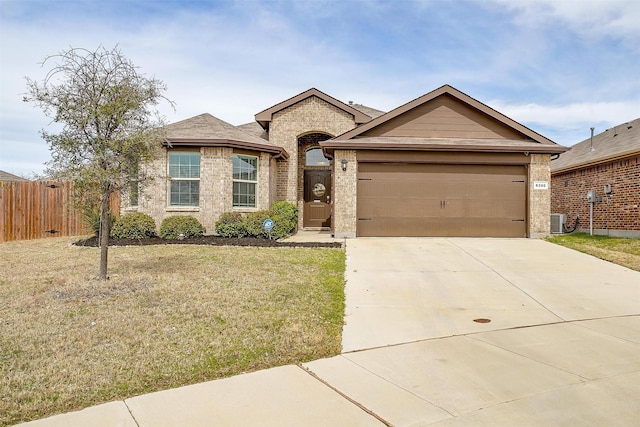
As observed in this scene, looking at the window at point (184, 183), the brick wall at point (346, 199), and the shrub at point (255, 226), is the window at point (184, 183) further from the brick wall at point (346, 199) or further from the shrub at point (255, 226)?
the brick wall at point (346, 199)

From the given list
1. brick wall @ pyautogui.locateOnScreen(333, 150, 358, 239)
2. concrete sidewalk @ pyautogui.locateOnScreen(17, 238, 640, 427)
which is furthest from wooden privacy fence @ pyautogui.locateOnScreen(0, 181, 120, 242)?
concrete sidewalk @ pyautogui.locateOnScreen(17, 238, 640, 427)

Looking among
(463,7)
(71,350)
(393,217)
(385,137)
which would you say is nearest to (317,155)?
(385,137)

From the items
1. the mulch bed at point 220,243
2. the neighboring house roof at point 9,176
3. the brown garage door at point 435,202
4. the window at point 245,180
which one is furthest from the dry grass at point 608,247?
the neighboring house roof at point 9,176

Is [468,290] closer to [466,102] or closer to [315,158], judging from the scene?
[466,102]

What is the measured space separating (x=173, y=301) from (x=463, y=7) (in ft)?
32.6

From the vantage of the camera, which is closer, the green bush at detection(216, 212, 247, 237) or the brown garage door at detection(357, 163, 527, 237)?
the green bush at detection(216, 212, 247, 237)

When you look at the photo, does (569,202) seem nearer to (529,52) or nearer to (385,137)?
(529,52)

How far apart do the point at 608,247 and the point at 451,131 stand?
18.0 feet

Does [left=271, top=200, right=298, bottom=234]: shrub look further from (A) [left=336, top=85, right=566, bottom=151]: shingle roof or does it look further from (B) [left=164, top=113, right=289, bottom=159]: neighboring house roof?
(A) [left=336, top=85, right=566, bottom=151]: shingle roof

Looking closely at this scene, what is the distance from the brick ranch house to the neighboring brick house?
2.16 meters

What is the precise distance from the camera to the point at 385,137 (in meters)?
14.0

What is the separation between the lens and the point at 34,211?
14.9m

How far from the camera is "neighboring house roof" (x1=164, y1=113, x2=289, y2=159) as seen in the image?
13023 mm

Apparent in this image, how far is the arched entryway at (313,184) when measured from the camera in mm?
17281
